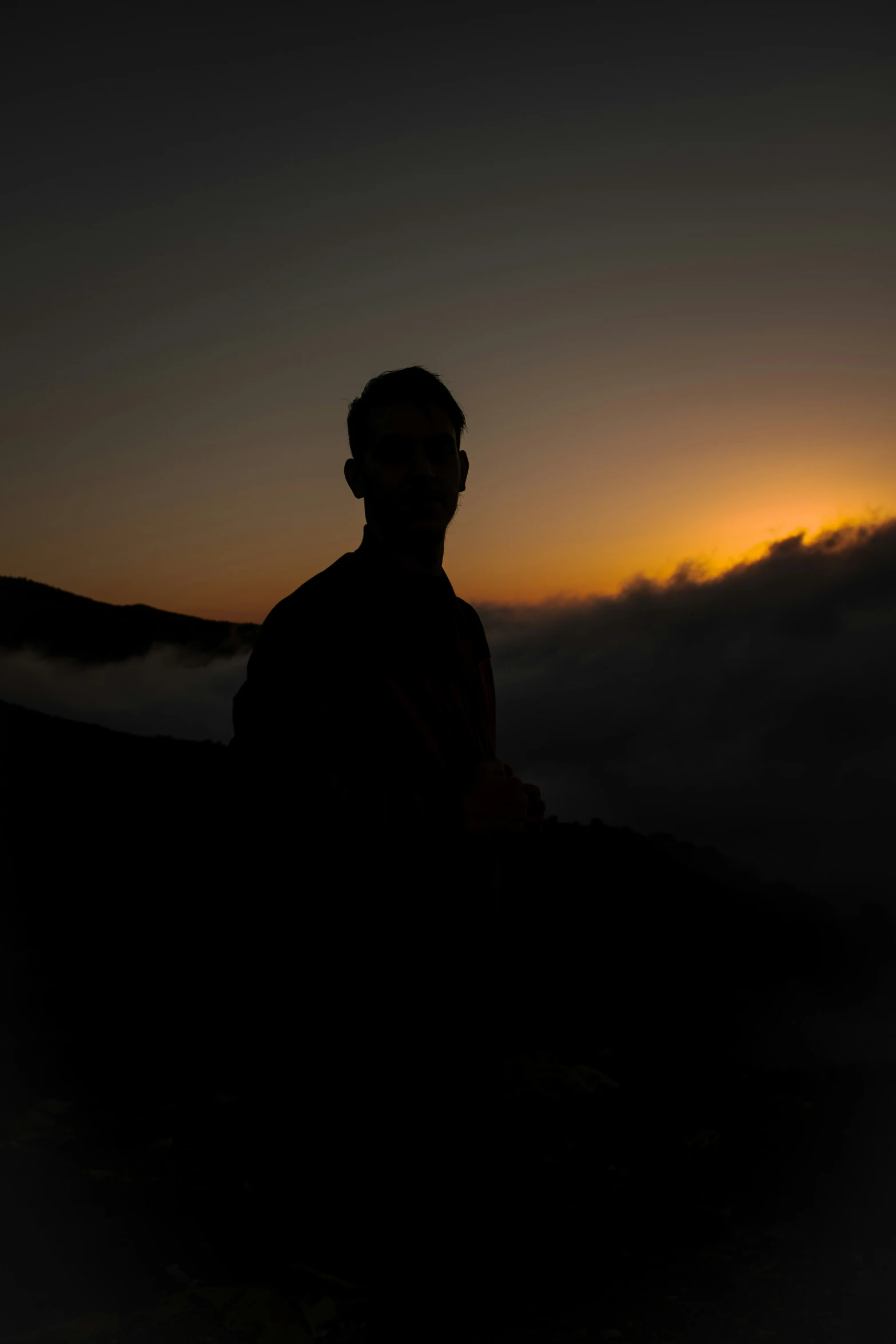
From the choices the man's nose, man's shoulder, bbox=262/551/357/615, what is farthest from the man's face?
man's shoulder, bbox=262/551/357/615

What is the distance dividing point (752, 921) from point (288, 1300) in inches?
1595

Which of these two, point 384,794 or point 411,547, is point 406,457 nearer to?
point 411,547

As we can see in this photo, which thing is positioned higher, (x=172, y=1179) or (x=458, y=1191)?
(x=458, y=1191)

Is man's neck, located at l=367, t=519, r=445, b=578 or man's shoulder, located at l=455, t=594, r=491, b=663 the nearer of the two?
man's neck, located at l=367, t=519, r=445, b=578

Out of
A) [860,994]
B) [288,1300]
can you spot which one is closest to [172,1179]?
[288,1300]

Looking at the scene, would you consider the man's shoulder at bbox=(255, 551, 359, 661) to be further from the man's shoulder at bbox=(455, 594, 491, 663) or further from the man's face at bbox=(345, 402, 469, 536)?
the man's shoulder at bbox=(455, 594, 491, 663)

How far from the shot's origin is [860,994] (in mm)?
35875

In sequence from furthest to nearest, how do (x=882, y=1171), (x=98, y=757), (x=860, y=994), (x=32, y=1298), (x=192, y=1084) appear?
(x=860, y=994)
(x=98, y=757)
(x=192, y=1084)
(x=882, y=1171)
(x=32, y=1298)

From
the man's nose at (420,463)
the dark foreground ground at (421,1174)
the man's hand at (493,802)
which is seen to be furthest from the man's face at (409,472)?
the dark foreground ground at (421,1174)

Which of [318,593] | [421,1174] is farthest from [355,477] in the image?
[421,1174]

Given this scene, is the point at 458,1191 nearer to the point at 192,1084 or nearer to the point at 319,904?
the point at 319,904

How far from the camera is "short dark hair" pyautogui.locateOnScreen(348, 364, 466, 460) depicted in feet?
8.27

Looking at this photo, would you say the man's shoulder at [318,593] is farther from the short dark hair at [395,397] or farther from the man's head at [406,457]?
the short dark hair at [395,397]

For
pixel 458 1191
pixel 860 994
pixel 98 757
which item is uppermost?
pixel 98 757
